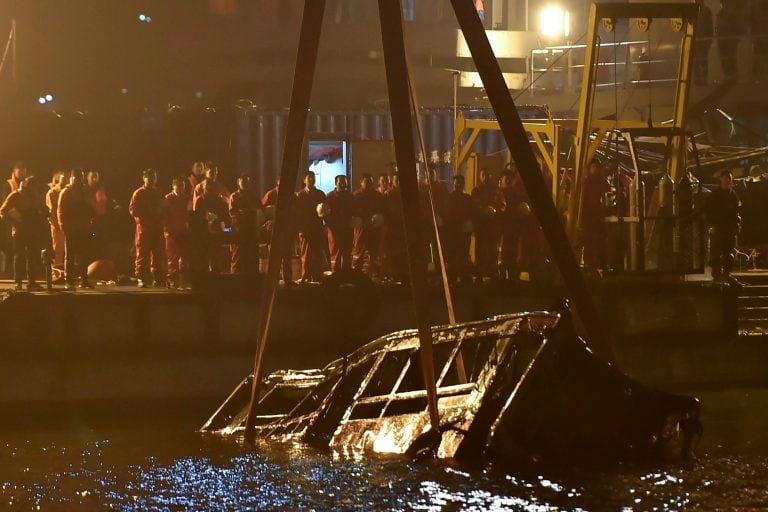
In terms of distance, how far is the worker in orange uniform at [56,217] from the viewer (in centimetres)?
1769

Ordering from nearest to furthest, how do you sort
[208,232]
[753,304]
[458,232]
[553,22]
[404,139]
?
[404,139]
[208,232]
[458,232]
[753,304]
[553,22]

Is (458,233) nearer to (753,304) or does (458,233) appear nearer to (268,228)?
(268,228)

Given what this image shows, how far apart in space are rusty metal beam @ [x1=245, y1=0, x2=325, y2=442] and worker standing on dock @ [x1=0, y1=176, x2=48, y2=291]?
6955 mm

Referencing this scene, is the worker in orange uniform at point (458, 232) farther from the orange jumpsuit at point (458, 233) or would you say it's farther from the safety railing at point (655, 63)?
the safety railing at point (655, 63)

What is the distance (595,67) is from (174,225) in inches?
240

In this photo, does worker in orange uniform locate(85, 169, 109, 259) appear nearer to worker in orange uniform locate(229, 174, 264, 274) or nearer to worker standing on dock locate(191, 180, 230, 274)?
worker standing on dock locate(191, 180, 230, 274)

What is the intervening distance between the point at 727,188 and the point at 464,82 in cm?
1378

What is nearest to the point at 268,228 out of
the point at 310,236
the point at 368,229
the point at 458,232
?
the point at 310,236

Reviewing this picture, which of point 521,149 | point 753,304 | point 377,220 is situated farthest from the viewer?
point 753,304

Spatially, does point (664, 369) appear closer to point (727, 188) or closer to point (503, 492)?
point (727, 188)

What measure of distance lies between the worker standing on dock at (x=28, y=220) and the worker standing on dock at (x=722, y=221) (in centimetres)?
916

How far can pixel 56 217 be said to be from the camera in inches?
712

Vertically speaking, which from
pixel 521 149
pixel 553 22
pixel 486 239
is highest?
pixel 553 22

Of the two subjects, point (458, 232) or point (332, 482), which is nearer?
point (332, 482)
